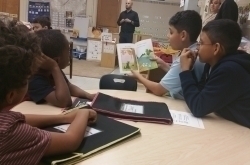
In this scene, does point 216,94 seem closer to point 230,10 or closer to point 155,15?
point 230,10

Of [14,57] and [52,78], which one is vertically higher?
[14,57]

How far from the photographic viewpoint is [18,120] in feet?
2.37

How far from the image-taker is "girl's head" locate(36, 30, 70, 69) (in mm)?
1467

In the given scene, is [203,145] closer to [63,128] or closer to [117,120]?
[117,120]

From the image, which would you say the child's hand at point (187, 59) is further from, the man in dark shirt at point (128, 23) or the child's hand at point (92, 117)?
the man in dark shirt at point (128, 23)

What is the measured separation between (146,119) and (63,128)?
0.39 m

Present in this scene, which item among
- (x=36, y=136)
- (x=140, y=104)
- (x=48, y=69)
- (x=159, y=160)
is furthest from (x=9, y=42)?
(x=140, y=104)

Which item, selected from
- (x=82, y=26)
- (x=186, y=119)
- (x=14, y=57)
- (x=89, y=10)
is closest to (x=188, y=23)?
(x=186, y=119)

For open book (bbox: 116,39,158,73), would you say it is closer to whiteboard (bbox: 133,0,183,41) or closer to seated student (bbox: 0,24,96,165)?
seated student (bbox: 0,24,96,165)

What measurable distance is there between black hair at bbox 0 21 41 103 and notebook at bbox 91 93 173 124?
0.53 m

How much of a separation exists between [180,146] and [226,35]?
2.30ft

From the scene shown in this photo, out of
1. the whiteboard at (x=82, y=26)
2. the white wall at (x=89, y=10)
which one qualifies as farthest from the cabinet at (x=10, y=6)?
the whiteboard at (x=82, y=26)

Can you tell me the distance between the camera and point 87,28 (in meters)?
7.36

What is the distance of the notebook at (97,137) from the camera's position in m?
0.81
